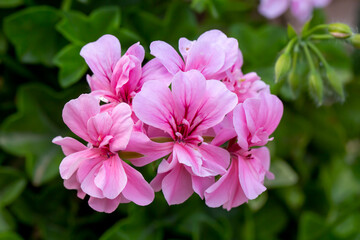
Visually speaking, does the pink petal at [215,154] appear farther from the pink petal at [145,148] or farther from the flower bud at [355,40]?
the flower bud at [355,40]

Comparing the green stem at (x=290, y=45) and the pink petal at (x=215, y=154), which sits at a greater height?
the green stem at (x=290, y=45)

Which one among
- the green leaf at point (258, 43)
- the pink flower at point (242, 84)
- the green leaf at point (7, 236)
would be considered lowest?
the green leaf at point (7, 236)

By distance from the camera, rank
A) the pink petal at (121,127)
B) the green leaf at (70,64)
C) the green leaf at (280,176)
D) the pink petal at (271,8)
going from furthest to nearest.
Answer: the pink petal at (271,8), the green leaf at (280,176), the green leaf at (70,64), the pink petal at (121,127)

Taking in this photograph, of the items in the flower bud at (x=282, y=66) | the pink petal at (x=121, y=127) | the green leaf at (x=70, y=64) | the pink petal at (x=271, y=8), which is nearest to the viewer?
the pink petal at (x=121, y=127)

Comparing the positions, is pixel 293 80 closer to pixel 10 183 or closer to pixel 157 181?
pixel 157 181

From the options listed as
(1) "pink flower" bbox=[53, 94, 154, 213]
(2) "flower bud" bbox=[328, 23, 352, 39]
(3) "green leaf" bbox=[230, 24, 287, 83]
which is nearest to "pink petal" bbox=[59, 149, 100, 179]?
(1) "pink flower" bbox=[53, 94, 154, 213]

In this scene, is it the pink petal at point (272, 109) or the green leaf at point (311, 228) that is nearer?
the pink petal at point (272, 109)

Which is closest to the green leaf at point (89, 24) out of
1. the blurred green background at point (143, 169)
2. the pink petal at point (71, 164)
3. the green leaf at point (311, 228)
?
the blurred green background at point (143, 169)
